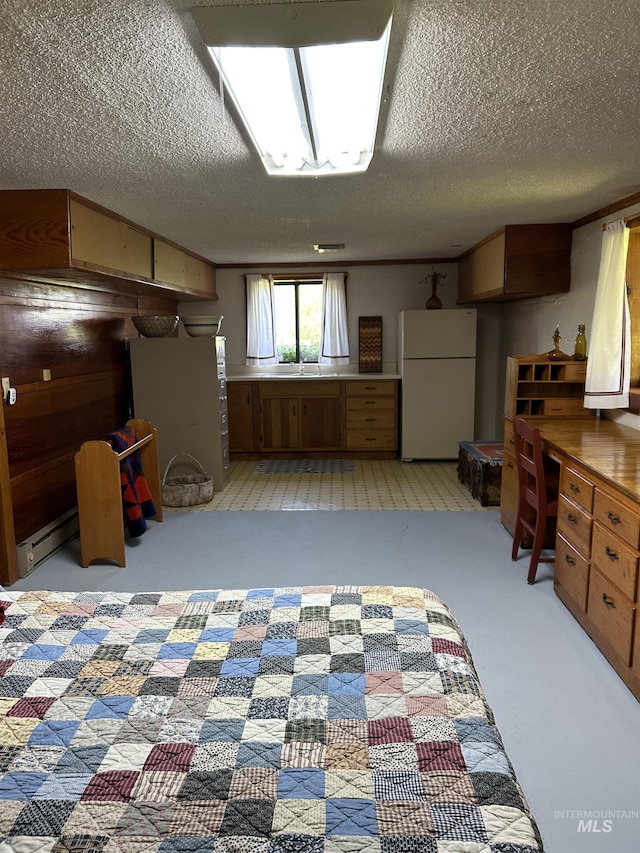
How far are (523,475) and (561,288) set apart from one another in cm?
174

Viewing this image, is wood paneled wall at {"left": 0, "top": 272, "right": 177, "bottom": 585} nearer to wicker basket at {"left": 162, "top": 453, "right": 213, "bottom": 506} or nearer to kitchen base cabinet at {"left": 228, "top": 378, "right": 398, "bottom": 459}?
wicker basket at {"left": 162, "top": 453, "right": 213, "bottom": 506}

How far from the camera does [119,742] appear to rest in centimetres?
126

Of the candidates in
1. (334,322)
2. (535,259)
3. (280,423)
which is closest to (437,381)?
(334,322)

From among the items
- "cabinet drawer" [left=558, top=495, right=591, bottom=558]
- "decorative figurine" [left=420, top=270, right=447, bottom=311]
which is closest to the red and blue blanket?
"cabinet drawer" [left=558, top=495, right=591, bottom=558]

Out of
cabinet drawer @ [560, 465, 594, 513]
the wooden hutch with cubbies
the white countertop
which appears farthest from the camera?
the white countertop

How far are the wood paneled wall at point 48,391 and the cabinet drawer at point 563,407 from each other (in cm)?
343

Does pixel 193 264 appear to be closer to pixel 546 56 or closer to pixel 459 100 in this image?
pixel 459 100

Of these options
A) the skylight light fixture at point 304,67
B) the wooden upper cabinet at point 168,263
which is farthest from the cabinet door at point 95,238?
the skylight light fixture at point 304,67

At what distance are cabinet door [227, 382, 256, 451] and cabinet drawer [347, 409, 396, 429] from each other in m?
1.13

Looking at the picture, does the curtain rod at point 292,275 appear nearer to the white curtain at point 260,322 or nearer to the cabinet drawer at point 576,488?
the white curtain at point 260,322

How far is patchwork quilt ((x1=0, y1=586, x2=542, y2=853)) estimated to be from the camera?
104 cm

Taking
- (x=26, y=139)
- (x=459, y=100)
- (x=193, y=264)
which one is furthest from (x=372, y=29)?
(x=193, y=264)

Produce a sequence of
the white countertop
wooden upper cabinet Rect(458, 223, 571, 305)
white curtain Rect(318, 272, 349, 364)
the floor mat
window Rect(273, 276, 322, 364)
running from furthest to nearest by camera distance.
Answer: window Rect(273, 276, 322, 364), white curtain Rect(318, 272, 349, 364), the white countertop, the floor mat, wooden upper cabinet Rect(458, 223, 571, 305)

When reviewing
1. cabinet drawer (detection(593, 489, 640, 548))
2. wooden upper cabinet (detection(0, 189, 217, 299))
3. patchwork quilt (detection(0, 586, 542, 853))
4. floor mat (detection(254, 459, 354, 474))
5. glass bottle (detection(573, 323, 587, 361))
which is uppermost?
wooden upper cabinet (detection(0, 189, 217, 299))
